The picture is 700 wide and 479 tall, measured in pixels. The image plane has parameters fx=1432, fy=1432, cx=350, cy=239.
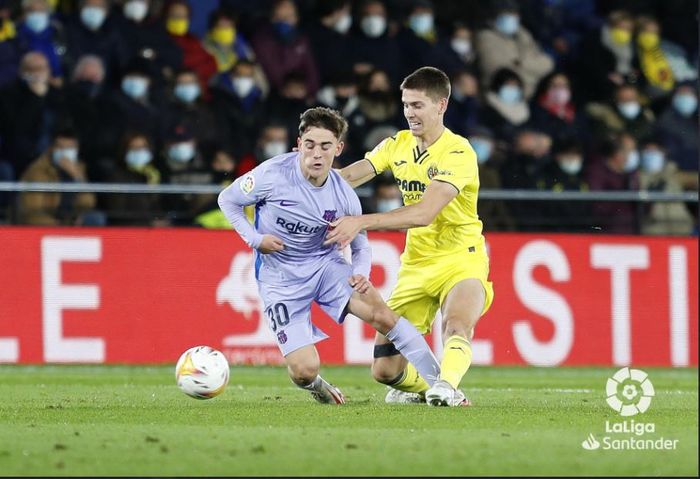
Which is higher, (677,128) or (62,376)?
(677,128)

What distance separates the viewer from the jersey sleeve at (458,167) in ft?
31.5

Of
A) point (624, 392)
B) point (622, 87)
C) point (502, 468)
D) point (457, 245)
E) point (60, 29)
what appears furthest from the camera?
point (622, 87)

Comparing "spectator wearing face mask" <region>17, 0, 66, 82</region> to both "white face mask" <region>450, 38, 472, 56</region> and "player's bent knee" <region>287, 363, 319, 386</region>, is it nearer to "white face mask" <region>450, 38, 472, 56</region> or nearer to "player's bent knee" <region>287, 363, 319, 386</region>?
"white face mask" <region>450, 38, 472, 56</region>

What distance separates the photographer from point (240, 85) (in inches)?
641

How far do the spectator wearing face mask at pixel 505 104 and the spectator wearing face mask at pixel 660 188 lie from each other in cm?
163

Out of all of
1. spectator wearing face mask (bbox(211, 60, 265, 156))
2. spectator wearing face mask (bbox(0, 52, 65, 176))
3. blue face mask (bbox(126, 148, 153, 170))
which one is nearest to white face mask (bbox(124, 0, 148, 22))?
spectator wearing face mask (bbox(211, 60, 265, 156))

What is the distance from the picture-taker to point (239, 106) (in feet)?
52.9

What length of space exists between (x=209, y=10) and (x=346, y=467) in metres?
11.6

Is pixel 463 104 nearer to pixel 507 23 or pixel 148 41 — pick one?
pixel 507 23

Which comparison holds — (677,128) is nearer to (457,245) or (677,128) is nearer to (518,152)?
(518,152)

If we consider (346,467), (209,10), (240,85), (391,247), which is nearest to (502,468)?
(346,467)

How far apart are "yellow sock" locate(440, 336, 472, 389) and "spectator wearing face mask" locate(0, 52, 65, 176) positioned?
22.7 ft

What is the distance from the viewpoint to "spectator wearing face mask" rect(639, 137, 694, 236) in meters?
15.8

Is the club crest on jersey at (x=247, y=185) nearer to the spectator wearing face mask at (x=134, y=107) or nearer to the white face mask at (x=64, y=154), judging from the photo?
the white face mask at (x=64, y=154)
